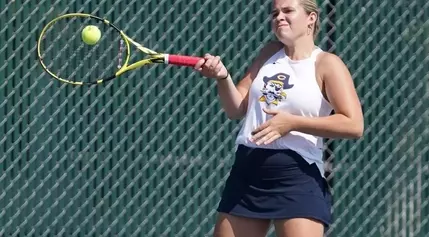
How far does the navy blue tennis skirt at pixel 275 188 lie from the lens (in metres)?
3.93

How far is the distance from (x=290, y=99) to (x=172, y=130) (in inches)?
80.6

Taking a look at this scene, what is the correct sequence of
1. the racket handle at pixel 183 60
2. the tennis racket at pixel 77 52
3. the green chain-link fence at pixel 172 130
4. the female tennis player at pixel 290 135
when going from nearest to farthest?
the female tennis player at pixel 290 135 → the racket handle at pixel 183 60 → the tennis racket at pixel 77 52 → the green chain-link fence at pixel 172 130

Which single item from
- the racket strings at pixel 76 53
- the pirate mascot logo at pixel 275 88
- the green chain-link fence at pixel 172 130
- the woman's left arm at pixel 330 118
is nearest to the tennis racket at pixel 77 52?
the racket strings at pixel 76 53

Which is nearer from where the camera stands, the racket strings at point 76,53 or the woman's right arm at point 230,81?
the woman's right arm at point 230,81

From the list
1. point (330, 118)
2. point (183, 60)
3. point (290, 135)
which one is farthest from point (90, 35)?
point (330, 118)

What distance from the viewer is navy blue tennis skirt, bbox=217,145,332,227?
3.93 m

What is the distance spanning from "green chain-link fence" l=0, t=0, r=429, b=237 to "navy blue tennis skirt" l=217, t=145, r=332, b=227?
194cm

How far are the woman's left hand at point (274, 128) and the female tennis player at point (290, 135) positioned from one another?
0.16 ft

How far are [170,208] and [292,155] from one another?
2.06 meters

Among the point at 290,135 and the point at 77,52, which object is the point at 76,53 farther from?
the point at 290,135

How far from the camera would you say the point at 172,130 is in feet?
19.4

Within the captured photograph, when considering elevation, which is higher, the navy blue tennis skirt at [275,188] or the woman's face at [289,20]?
the woman's face at [289,20]

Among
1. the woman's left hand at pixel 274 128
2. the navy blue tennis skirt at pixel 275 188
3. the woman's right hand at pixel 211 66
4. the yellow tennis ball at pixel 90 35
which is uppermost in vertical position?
the yellow tennis ball at pixel 90 35

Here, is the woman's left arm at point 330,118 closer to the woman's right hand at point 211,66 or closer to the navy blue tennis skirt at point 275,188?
the navy blue tennis skirt at point 275,188
